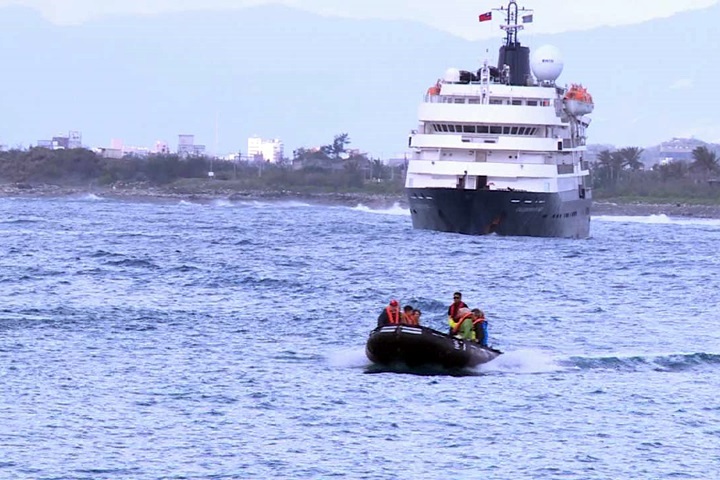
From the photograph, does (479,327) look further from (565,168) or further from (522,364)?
(565,168)

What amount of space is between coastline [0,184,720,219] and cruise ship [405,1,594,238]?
7050 centimetres

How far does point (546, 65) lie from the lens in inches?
3903

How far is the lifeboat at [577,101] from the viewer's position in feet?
309

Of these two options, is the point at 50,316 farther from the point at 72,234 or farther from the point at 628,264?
the point at 72,234

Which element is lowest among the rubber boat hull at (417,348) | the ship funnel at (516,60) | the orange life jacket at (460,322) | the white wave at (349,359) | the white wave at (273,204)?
the white wave at (273,204)

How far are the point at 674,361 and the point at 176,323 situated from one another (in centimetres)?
1204

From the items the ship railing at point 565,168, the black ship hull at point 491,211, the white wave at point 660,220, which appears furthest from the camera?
the white wave at point 660,220

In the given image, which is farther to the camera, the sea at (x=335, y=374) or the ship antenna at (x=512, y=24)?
the ship antenna at (x=512, y=24)

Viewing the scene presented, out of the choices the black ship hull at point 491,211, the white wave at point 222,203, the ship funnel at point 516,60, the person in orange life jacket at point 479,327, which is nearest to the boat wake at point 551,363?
the person in orange life jacket at point 479,327

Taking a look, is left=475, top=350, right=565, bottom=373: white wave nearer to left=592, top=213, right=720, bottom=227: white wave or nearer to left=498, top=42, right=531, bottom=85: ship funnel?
left=498, top=42, right=531, bottom=85: ship funnel

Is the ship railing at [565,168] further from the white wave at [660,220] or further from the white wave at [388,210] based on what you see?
the white wave at [388,210]

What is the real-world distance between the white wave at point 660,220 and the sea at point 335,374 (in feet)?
241

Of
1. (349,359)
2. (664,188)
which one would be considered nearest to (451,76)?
(349,359)

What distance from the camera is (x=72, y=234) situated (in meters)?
83.2
